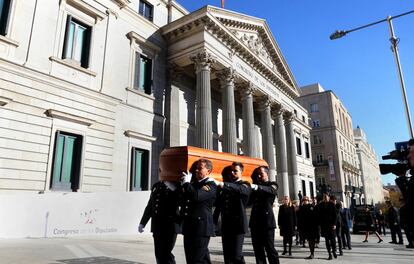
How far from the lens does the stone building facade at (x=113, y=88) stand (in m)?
12.5

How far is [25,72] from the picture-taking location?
1266 centimetres

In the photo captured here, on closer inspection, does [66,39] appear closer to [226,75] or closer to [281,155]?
[226,75]

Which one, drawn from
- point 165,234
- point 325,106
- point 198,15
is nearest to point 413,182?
point 165,234

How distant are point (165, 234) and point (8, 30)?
12.0m

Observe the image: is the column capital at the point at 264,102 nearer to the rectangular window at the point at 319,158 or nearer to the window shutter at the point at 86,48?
the window shutter at the point at 86,48

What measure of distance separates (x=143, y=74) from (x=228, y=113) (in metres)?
5.93

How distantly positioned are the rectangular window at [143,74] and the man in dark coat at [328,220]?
41.3 feet

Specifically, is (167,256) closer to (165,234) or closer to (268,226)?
(165,234)

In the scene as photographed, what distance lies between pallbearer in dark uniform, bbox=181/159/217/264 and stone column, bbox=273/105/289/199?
22.8 metres

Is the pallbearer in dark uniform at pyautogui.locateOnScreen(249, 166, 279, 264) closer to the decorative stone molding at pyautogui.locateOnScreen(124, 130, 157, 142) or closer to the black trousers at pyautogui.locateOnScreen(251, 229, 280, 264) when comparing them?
the black trousers at pyautogui.locateOnScreen(251, 229, 280, 264)

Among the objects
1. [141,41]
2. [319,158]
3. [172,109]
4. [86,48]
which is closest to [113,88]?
[86,48]

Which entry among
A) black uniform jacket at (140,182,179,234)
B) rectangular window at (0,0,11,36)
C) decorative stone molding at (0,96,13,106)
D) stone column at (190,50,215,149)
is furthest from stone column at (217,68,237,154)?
black uniform jacket at (140,182,179,234)

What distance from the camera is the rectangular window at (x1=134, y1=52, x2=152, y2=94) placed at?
18719 millimetres

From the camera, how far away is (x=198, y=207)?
166 inches
